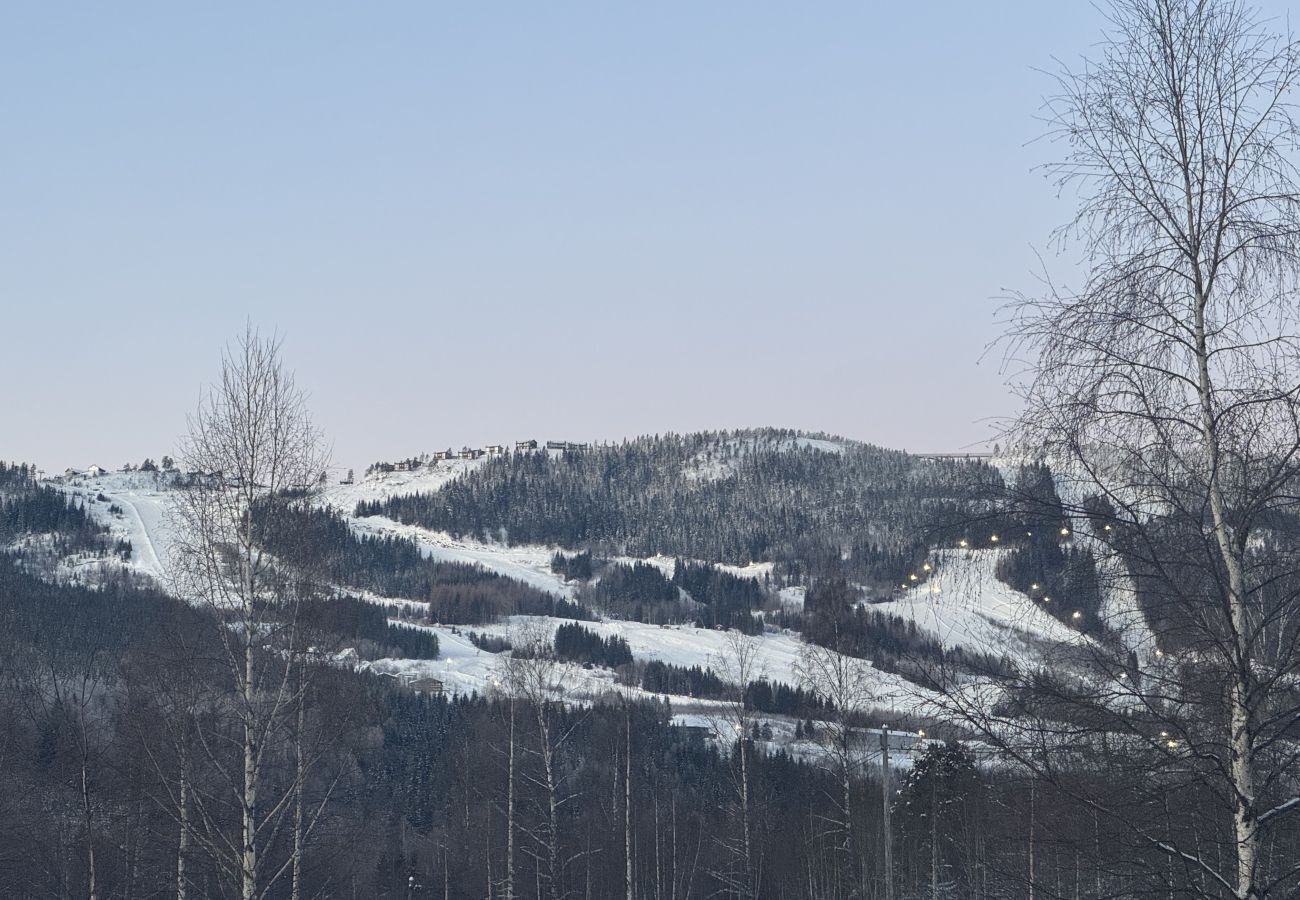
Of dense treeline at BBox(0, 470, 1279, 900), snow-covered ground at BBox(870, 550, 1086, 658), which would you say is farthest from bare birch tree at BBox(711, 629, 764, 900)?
snow-covered ground at BBox(870, 550, 1086, 658)

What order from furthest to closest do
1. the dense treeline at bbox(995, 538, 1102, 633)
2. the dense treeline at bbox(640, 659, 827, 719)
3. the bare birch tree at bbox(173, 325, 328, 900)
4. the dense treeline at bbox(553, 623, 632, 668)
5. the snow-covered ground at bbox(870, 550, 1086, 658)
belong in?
1. the dense treeline at bbox(553, 623, 632, 668)
2. the dense treeline at bbox(640, 659, 827, 719)
3. the bare birch tree at bbox(173, 325, 328, 900)
4. the dense treeline at bbox(995, 538, 1102, 633)
5. the snow-covered ground at bbox(870, 550, 1086, 658)

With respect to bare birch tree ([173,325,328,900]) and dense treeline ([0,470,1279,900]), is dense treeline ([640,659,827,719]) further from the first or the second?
bare birch tree ([173,325,328,900])

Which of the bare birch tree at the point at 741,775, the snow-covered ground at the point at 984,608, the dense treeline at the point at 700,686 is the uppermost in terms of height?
the snow-covered ground at the point at 984,608

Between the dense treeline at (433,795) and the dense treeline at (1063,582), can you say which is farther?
the dense treeline at (433,795)

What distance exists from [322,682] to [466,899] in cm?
5686

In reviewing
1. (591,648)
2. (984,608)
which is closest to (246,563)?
(984,608)

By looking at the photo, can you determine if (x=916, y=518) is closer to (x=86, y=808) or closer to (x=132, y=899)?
(x=86, y=808)

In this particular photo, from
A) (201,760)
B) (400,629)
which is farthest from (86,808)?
(400,629)

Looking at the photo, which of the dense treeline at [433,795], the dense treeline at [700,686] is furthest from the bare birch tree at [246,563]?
the dense treeline at [700,686]

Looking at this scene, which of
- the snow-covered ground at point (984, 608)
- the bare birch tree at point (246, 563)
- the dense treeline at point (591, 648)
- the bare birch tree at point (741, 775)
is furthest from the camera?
the dense treeline at point (591, 648)

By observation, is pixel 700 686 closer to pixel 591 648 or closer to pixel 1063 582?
pixel 591 648

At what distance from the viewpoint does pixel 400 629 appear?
190500mm

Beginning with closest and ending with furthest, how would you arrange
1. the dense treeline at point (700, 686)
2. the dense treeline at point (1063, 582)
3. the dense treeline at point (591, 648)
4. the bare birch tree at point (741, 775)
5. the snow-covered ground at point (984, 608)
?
the snow-covered ground at point (984, 608), the dense treeline at point (1063, 582), the bare birch tree at point (741, 775), the dense treeline at point (700, 686), the dense treeline at point (591, 648)

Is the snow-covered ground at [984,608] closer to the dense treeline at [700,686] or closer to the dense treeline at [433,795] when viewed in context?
the dense treeline at [433,795]
